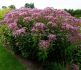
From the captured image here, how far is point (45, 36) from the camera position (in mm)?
6758

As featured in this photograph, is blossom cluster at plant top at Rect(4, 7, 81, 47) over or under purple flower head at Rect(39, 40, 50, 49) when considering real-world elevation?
over

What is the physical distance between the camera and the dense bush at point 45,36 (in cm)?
663

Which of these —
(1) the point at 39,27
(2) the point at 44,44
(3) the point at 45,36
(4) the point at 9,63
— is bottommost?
(4) the point at 9,63

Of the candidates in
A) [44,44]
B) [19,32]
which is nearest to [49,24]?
[44,44]

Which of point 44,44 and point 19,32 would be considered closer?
point 44,44

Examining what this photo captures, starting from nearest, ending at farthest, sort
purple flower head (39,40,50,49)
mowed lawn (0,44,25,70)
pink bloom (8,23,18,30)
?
purple flower head (39,40,50,49) < pink bloom (8,23,18,30) < mowed lawn (0,44,25,70)

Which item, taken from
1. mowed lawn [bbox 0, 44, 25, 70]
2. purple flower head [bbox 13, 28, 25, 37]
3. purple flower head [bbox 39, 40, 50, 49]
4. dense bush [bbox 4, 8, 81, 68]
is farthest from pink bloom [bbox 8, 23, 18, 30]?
mowed lawn [bbox 0, 44, 25, 70]

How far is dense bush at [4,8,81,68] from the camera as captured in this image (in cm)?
663

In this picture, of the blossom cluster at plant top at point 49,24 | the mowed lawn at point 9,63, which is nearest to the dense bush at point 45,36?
the blossom cluster at plant top at point 49,24

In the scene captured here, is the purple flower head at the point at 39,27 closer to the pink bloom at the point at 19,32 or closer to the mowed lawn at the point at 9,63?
the pink bloom at the point at 19,32

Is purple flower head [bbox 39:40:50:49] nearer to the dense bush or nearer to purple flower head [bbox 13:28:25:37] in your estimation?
the dense bush

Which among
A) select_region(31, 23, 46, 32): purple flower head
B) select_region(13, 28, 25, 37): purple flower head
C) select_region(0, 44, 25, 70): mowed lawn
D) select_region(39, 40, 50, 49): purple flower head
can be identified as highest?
select_region(31, 23, 46, 32): purple flower head

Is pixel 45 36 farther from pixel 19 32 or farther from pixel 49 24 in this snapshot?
pixel 19 32

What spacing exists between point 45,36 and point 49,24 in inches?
10.7
